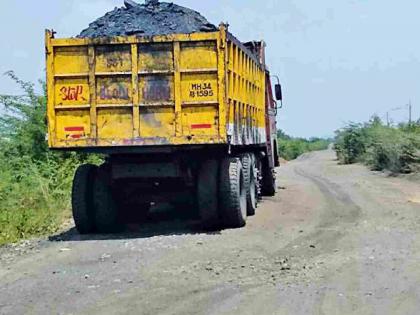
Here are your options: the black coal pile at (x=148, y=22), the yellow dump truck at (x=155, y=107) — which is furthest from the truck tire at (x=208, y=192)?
the black coal pile at (x=148, y=22)

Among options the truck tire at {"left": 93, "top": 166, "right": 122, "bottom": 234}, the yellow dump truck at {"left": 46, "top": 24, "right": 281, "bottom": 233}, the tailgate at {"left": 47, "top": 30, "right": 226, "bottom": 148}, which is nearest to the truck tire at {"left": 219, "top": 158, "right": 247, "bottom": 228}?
the yellow dump truck at {"left": 46, "top": 24, "right": 281, "bottom": 233}

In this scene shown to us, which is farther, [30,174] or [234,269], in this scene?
[30,174]

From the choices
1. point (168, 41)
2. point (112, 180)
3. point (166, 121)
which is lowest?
point (112, 180)

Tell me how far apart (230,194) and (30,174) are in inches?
376

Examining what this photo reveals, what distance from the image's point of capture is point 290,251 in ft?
38.8

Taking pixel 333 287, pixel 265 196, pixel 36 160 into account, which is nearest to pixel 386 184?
pixel 265 196

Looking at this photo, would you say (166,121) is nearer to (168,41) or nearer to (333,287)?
(168,41)

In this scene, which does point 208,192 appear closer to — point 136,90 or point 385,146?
point 136,90

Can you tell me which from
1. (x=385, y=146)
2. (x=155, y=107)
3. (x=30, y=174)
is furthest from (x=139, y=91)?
(x=385, y=146)

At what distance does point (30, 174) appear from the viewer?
22266 millimetres

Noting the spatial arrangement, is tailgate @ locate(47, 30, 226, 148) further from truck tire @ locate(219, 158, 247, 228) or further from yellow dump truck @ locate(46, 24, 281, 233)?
truck tire @ locate(219, 158, 247, 228)

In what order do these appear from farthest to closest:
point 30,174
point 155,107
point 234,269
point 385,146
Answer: point 385,146 → point 30,174 → point 155,107 → point 234,269

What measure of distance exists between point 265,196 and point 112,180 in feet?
24.7

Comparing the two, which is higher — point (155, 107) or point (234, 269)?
point (155, 107)
